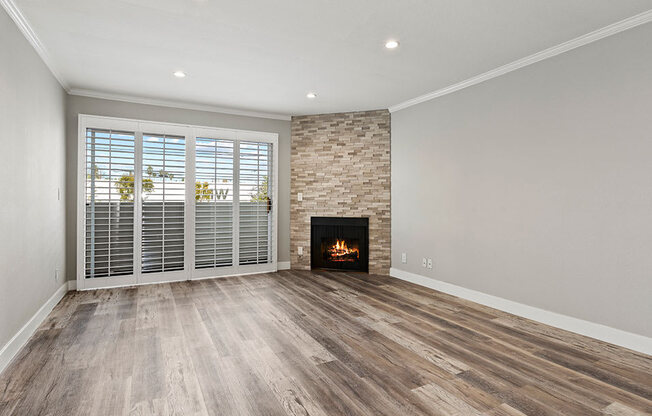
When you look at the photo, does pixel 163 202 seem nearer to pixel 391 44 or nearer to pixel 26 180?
pixel 26 180

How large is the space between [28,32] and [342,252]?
15.4ft

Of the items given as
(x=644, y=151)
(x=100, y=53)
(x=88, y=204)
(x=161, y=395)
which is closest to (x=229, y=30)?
(x=100, y=53)

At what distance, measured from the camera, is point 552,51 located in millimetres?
3381

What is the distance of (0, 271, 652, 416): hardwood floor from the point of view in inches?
81.8

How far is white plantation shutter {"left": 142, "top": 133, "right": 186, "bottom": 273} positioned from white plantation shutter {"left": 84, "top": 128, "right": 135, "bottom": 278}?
188 millimetres

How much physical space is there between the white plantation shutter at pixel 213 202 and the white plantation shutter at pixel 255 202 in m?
0.18

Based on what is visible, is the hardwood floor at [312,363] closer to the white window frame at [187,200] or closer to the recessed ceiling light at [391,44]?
the white window frame at [187,200]

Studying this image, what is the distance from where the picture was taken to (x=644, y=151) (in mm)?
2814

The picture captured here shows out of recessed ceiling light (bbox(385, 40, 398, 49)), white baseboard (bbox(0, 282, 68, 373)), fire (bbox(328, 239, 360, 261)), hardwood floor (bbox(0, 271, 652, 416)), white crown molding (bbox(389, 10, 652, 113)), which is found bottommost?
hardwood floor (bbox(0, 271, 652, 416))

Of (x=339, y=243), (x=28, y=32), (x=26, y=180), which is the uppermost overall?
(x=28, y=32)

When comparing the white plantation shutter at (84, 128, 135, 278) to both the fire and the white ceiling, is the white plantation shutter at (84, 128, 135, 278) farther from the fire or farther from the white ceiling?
the fire

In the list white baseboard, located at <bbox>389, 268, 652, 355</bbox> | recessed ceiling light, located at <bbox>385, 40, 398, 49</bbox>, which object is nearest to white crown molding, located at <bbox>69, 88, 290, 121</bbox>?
recessed ceiling light, located at <bbox>385, 40, 398, 49</bbox>

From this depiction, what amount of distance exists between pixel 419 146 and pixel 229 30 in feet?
10.0

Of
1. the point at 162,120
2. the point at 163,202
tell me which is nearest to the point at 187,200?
the point at 163,202
